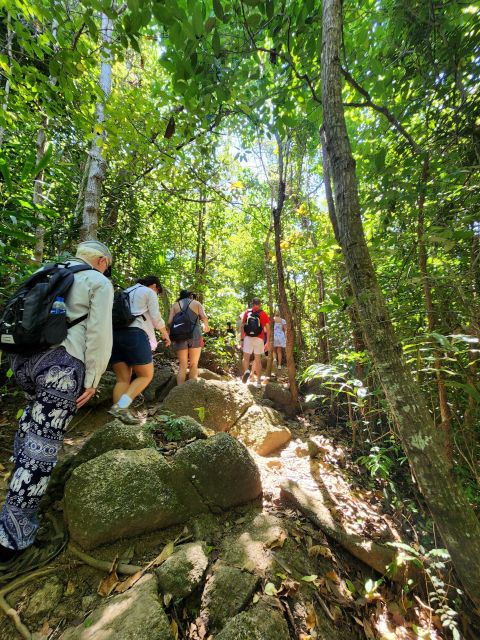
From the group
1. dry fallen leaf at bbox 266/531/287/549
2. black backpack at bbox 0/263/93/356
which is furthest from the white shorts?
black backpack at bbox 0/263/93/356

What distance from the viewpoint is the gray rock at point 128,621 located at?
5.07ft

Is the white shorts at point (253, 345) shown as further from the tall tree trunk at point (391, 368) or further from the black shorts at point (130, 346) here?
the tall tree trunk at point (391, 368)

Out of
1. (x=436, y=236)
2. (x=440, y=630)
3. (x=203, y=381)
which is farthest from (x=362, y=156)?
(x=440, y=630)

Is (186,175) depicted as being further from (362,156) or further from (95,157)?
(362,156)

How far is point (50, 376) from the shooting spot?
6.61ft

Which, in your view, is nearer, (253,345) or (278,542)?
(278,542)

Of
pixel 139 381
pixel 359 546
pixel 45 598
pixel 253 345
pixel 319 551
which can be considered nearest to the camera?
pixel 45 598

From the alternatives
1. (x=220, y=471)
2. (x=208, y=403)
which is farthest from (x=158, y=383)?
(x=220, y=471)

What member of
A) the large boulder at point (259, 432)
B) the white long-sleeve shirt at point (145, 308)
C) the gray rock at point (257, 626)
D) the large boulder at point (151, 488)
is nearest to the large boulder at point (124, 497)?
the large boulder at point (151, 488)

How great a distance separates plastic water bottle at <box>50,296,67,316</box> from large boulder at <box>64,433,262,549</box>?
1285 mm

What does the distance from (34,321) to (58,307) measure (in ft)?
0.56

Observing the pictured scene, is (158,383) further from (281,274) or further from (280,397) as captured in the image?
(281,274)

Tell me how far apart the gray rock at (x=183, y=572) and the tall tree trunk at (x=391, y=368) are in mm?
1659

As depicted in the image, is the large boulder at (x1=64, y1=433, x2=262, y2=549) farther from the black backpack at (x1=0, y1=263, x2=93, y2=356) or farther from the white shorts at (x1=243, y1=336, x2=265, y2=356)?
the white shorts at (x1=243, y1=336, x2=265, y2=356)
